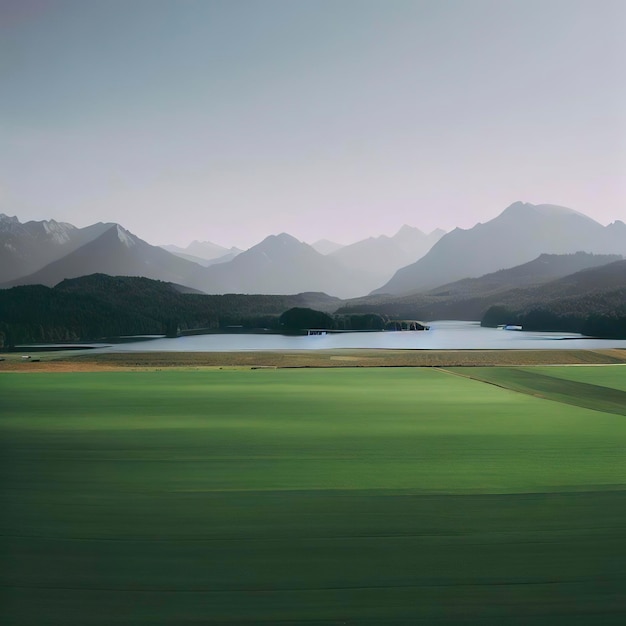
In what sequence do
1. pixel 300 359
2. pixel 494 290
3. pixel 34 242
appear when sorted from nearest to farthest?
pixel 300 359
pixel 34 242
pixel 494 290

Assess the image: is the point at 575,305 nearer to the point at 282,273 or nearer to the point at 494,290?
the point at 494,290

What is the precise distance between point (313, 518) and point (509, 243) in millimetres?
85462

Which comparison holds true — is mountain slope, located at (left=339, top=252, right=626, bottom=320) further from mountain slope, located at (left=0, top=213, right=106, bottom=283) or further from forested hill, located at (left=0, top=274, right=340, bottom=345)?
mountain slope, located at (left=0, top=213, right=106, bottom=283)

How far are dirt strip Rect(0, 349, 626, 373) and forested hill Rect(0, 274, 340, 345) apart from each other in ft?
27.4

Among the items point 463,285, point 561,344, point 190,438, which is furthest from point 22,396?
point 463,285

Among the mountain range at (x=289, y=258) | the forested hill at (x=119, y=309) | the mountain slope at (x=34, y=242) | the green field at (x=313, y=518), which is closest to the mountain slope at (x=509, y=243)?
the mountain range at (x=289, y=258)

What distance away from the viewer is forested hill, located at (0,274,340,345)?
33906 millimetres

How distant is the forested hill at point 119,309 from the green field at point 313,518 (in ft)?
83.7

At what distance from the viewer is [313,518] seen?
4750 millimetres

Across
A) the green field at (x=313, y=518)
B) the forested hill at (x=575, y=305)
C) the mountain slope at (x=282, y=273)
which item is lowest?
the green field at (x=313, y=518)

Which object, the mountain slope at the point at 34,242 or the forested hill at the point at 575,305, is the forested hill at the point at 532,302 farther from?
the mountain slope at the point at 34,242

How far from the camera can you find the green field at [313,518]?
3.38 m

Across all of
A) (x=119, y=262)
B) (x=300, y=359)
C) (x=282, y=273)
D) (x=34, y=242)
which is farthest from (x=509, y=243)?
(x=300, y=359)

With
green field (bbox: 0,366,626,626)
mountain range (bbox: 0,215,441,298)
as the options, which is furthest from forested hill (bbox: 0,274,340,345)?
green field (bbox: 0,366,626,626)
